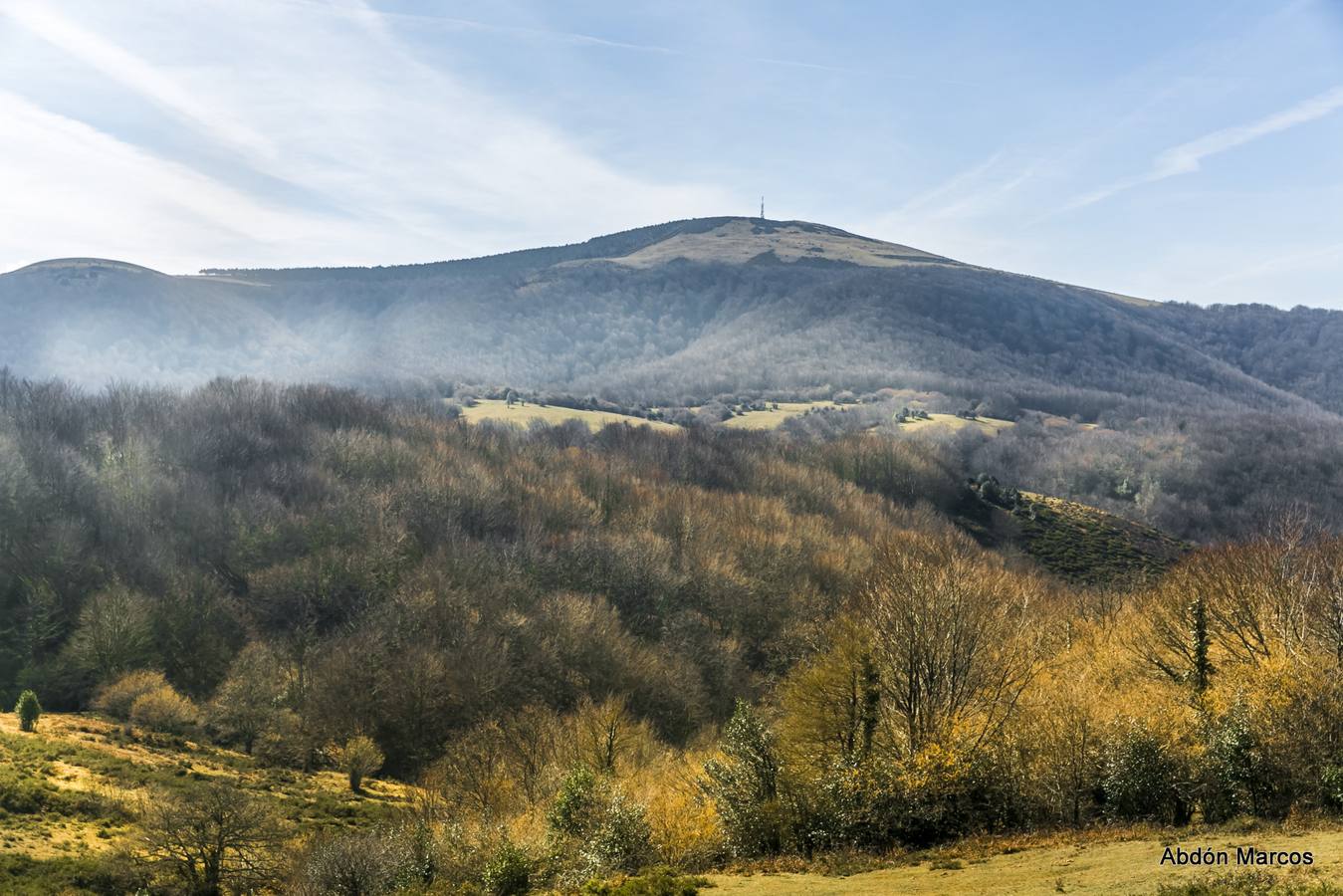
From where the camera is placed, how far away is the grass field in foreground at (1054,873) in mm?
21219

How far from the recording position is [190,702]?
226 feet

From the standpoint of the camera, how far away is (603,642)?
7900 centimetres

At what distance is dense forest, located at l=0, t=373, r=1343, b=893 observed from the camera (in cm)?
3359

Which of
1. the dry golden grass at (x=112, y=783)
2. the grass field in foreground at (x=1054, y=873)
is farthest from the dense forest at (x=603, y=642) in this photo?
the grass field in foreground at (x=1054, y=873)

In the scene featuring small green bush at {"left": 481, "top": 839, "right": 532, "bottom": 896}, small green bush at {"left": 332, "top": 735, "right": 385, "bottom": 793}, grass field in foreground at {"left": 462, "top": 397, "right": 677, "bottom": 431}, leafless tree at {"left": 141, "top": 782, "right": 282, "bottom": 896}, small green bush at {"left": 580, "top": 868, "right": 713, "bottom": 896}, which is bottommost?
small green bush at {"left": 332, "top": 735, "right": 385, "bottom": 793}

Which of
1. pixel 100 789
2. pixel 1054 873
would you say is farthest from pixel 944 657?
pixel 100 789

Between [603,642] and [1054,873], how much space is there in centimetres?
5720

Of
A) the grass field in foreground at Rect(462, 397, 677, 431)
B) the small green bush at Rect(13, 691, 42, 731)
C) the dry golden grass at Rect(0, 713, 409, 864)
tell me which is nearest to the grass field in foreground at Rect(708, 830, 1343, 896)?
the dry golden grass at Rect(0, 713, 409, 864)

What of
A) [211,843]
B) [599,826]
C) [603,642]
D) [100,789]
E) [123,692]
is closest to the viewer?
[599,826]

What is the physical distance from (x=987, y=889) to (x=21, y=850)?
4135 centimetres

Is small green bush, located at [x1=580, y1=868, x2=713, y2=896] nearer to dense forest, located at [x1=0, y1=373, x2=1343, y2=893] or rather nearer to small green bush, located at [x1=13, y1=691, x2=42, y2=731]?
dense forest, located at [x1=0, y1=373, x2=1343, y2=893]

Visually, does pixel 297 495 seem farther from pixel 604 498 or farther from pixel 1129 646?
pixel 1129 646

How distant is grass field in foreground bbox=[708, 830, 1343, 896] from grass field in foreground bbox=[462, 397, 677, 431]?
148 metres

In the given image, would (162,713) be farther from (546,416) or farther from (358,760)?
(546,416)
